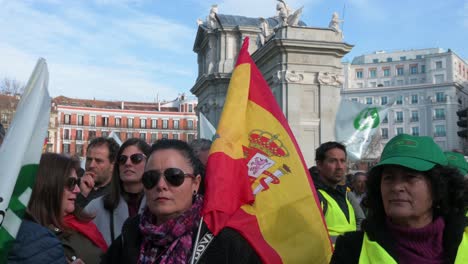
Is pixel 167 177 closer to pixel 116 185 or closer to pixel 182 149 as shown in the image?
pixel 182 149

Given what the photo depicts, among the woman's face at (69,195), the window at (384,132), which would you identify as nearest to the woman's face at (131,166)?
the woman's face at (69,195)

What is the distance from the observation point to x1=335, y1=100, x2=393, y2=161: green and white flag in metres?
11.1

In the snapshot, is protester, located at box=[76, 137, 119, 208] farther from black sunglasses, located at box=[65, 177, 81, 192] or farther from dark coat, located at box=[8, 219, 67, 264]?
dark coat, located at box=[8, 219, 67, 264]

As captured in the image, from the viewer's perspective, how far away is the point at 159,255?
256cm

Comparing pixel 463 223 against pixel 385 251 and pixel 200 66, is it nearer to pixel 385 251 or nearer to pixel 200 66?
pixel 385 251

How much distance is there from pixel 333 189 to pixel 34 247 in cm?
308

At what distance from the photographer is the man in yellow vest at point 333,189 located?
452cm

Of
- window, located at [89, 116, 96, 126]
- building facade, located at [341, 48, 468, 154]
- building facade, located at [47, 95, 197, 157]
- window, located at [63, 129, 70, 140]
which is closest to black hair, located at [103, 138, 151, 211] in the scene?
building facade, located at [47, 95, 197, 157]

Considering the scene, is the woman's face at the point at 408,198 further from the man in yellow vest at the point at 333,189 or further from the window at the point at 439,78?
the window at the point at 439,78

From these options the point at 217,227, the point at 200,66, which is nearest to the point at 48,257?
the point at 217,227

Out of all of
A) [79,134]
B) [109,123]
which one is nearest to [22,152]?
[109,123]

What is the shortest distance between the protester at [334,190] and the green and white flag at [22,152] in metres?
2.72

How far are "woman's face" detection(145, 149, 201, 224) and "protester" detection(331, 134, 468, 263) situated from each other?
768mm

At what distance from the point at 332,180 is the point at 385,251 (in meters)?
2.47
